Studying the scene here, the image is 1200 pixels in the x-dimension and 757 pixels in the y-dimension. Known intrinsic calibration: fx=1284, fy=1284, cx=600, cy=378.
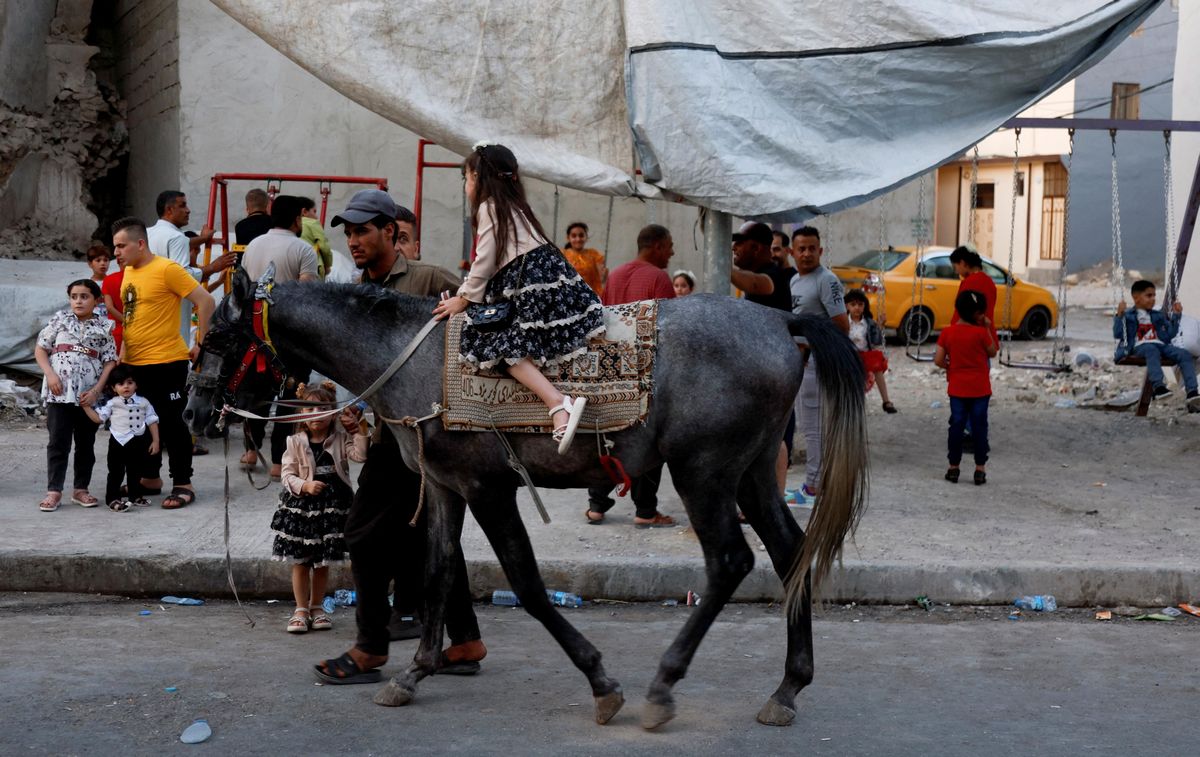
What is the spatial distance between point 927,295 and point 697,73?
13898 mm

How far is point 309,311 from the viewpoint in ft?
16.0

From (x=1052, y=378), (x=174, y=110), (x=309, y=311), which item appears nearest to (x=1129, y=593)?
(x=309, y=311)

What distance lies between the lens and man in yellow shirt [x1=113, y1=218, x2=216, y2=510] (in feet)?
25.7

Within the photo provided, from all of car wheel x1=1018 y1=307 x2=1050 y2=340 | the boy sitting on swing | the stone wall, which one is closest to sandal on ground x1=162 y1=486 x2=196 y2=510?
the stone wall

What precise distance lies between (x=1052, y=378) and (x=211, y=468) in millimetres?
10175

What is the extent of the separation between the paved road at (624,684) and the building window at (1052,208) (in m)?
30.5

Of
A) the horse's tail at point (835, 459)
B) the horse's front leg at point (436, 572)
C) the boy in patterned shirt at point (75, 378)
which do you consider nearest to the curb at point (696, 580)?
the boy in patterned shirt at point (75, 378)

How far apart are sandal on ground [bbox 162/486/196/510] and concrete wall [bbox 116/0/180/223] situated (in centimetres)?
849

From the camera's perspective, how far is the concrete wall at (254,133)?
15438 mm

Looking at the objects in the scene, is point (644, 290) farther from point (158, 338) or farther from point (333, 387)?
point (158, 338)

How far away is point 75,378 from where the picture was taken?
779 cm

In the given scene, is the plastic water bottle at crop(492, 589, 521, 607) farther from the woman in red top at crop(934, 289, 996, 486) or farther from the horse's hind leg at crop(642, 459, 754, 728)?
the woman in red top at crop(934, 289, 996, 486)

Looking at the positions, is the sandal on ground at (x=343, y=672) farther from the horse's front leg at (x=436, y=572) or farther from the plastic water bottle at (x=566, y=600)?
the plastic water bottle at (x=566, y=600)

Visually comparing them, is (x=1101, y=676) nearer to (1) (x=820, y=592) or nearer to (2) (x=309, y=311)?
(1) (x=820, y=592)
